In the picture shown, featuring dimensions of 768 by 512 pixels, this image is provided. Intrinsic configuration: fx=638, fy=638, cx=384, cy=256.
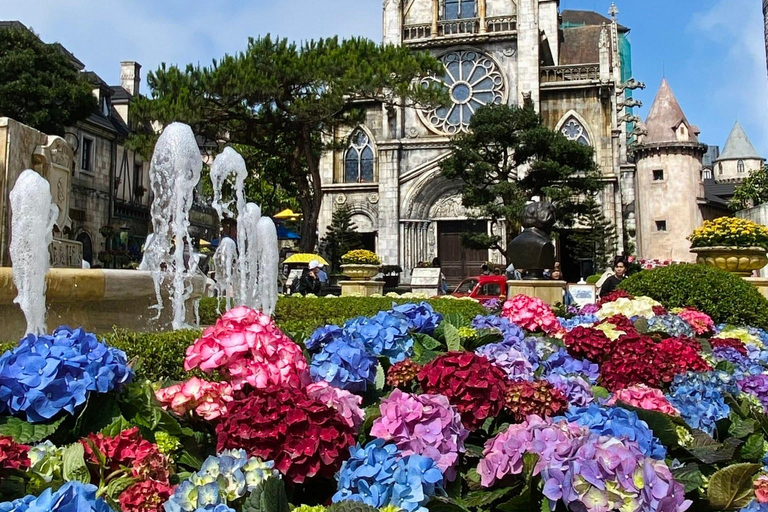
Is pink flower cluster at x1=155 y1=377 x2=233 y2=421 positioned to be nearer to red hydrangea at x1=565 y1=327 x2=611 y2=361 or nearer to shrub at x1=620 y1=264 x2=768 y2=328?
red hydrangea at x1=565 y1=327 x2=611 y2=361

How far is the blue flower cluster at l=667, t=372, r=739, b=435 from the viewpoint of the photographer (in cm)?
289

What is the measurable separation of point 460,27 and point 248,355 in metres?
34.0

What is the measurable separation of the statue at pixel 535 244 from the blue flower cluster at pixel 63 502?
939cm

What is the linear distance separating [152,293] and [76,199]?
25599mm

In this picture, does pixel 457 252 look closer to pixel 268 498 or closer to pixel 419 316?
pixel 419 316

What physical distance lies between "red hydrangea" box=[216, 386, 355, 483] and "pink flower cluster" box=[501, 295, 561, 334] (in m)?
2.91

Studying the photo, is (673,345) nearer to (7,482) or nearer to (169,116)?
(7,482)

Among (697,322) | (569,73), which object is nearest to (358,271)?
(697,322)

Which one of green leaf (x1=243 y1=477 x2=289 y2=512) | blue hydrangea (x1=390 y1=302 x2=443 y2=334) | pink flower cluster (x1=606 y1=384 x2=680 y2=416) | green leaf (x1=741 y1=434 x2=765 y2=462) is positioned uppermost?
blue hydrangea (x1=390 y1=302 x2=443 y2=334)

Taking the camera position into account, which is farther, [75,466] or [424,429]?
[424,429]

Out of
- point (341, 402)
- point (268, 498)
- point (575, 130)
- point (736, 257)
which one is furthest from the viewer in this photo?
point (575, 130)

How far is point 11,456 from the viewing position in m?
1.71

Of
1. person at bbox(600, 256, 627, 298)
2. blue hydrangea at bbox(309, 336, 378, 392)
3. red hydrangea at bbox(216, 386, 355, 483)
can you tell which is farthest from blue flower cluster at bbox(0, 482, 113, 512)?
person at bbox(600, 256, 627, 298)

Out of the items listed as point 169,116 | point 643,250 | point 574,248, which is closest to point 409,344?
point 169,116
